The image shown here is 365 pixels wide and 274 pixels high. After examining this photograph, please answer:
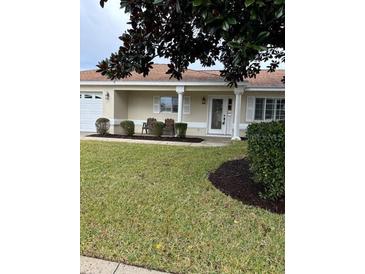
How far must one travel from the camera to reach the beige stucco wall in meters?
15.4

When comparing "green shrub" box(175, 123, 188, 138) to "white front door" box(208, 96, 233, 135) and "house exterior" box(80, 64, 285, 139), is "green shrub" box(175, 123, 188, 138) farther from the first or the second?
"white front door" box(208, 96, 233, 135)

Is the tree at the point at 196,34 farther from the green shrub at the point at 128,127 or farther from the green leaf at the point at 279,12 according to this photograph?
the green shrub at the point at 128,127

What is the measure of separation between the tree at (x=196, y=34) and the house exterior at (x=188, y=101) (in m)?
8.42

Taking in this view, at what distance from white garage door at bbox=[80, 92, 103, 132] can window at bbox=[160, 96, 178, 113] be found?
3.66 meters

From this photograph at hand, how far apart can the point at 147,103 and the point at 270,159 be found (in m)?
13.4

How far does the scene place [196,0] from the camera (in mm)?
2467

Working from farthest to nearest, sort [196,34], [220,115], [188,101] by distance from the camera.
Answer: [188,101] < [220,115] < [196,34]

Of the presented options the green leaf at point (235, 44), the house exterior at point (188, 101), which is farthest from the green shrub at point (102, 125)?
the green leaf at point (235, 44)

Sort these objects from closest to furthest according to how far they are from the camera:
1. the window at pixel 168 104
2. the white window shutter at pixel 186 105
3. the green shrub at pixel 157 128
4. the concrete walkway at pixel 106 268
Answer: the concrete walkway at pixel 106 268 < the green shrub at pixel 157 128 < the white window shutter at pixel 186 105 < the window at pixel 168 104

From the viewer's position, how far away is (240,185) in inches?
216

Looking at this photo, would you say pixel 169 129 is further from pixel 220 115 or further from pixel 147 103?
pixel 220 115

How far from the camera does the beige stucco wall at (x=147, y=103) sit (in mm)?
15422

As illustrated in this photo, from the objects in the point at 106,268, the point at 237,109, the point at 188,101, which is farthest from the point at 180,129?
the point at 106,268
